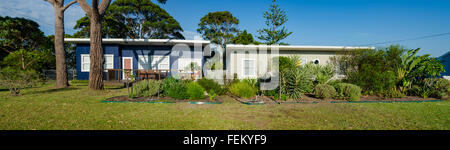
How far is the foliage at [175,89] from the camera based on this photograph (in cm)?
575

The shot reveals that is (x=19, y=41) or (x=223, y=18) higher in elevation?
(x=223, y=18)

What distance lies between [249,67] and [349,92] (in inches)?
271

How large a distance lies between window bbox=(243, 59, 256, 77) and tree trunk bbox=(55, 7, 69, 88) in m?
10.2

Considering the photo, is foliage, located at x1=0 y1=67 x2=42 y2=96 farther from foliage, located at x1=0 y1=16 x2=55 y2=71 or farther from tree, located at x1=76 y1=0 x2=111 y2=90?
foliage, located at x1=0 y1=16 x2=55 y2=71

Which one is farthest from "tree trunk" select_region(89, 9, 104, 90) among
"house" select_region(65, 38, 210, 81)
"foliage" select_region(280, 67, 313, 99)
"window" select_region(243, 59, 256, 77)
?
"window" select_region(243, 59, 256, 77)

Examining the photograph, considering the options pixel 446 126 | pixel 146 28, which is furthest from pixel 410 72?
pixel 146 28

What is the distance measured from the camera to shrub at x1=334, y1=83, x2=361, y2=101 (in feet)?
19.5

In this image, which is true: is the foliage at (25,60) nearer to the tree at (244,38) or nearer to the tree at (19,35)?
the tree at (19,35)

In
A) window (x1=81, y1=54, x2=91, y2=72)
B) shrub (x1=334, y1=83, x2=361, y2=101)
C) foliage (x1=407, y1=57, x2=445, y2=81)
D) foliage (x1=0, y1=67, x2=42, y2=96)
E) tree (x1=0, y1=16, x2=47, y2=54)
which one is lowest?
shrub (x1=334, y1=83, x2=361, y2=101)

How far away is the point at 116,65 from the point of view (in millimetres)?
12508

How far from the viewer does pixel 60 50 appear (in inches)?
371
